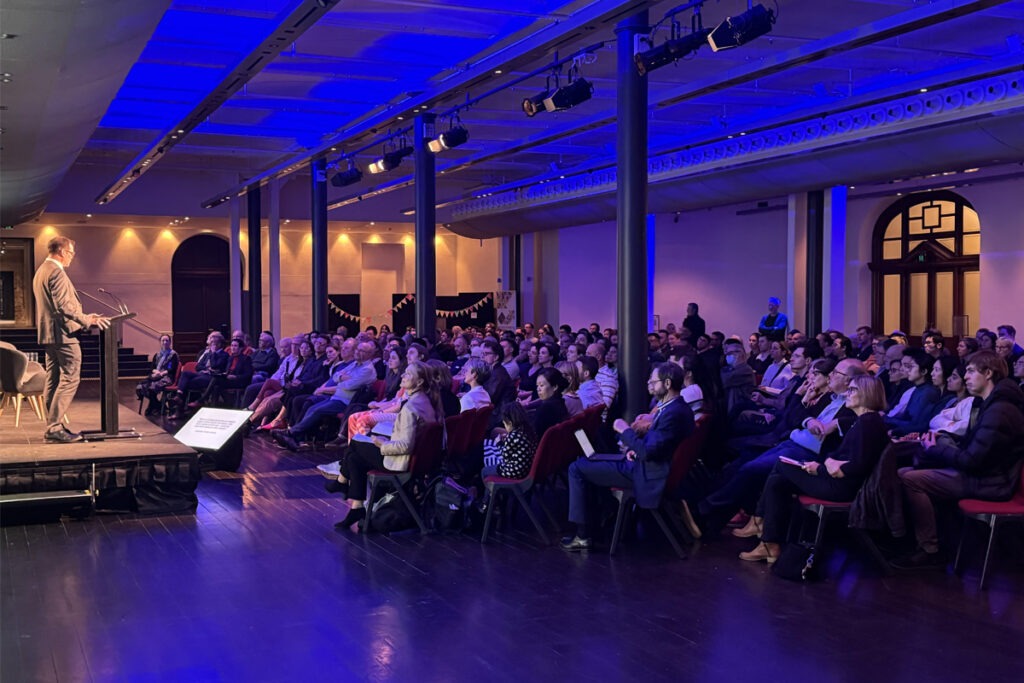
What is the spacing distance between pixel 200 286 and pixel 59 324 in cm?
1625

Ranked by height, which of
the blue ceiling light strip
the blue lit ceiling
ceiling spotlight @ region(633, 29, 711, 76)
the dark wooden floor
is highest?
the blue lit ceiling

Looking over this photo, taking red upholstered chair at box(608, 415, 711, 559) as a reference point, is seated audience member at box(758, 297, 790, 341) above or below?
above

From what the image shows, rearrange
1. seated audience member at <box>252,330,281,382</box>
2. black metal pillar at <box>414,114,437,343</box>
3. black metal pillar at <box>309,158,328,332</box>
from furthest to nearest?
black metal pillar at <box>309,158,328,332</box>, seated audience member at <box>252,330,281,382</box>, black metal pillar at <box>414,114,437,343</box>

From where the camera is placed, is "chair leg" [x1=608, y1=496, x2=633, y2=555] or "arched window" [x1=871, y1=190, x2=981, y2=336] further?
"arched window" [x1=871, y1=190, x2=981, y2=336]

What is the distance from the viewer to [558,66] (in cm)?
935

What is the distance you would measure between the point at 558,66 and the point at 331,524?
4.75 metres

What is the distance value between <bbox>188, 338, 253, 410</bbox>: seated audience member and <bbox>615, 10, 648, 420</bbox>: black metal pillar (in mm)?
6903

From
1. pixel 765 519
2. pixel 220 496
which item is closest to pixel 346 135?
pixel 220 496

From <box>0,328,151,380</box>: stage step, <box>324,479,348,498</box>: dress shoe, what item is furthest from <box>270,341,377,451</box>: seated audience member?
<box>0,328,151,380</box>: stage step

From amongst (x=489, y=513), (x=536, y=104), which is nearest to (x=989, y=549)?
(x=489, y=513)

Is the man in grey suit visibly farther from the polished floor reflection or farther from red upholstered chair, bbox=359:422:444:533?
red upholstered chair, bbox=359:422:444:533

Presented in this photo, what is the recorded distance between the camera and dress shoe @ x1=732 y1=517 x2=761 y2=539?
20.7ft

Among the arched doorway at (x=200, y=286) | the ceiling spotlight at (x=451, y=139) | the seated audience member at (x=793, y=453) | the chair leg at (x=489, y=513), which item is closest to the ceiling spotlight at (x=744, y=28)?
the seated audience member at (x=793, y=453)

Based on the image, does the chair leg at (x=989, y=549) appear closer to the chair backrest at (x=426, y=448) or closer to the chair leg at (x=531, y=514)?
the chair leg at (x=531, y=514)
